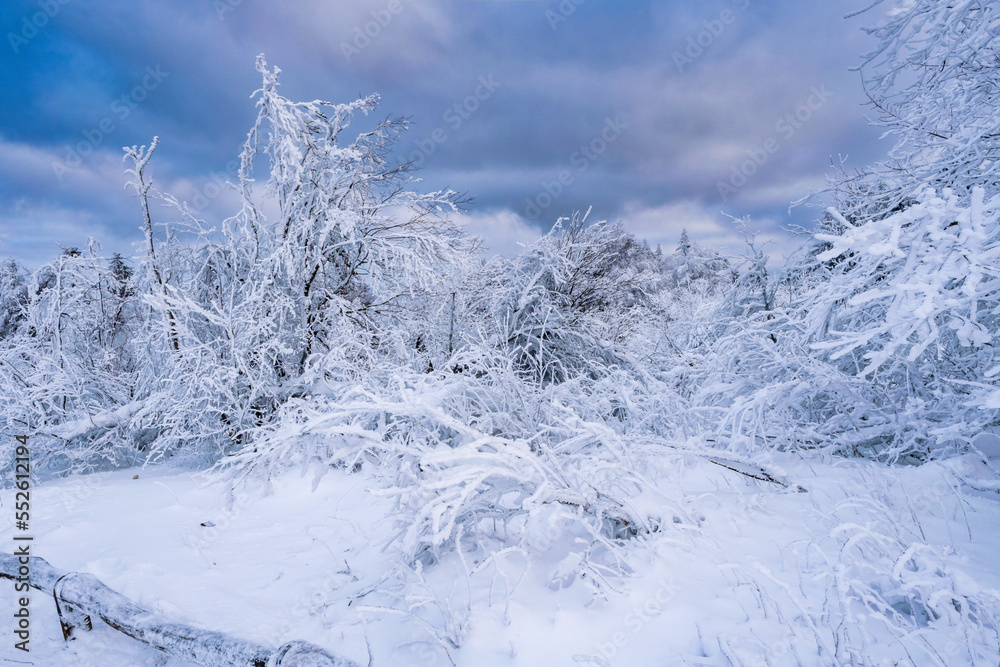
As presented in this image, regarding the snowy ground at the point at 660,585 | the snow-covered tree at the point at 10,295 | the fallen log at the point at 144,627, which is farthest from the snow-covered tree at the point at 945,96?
the snow-covered tree at the point at 10,295

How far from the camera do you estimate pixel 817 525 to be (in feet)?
9.37

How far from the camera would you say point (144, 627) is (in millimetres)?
2756

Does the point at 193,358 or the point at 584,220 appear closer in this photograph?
the point at 193,358

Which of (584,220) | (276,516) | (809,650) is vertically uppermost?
(584,220)

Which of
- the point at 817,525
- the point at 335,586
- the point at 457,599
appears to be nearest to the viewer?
the point at 457,599

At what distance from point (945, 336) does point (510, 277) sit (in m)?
6.34

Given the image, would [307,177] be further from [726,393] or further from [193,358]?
[726,393]

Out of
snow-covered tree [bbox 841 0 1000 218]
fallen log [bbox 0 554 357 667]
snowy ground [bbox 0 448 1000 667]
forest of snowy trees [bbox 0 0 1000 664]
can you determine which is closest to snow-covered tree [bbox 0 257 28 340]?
forest of snowy trees [bbox 0 0 1000 664]

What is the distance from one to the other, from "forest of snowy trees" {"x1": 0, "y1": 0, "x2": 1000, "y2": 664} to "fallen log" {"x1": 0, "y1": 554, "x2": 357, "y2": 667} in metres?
0.76

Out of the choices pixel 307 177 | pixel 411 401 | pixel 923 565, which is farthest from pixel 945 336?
pixel 307 177

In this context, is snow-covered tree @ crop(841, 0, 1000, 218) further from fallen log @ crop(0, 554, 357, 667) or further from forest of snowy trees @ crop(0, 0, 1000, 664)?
fallen log @ crop(0, 554, 357, 667)

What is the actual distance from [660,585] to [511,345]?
6.31 metres

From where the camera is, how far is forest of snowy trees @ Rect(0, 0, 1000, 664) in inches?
108

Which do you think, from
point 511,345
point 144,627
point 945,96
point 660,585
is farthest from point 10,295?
point 945,96
